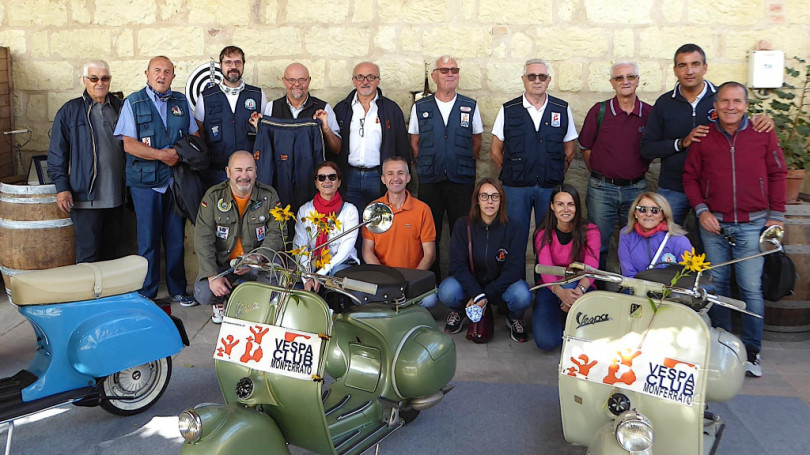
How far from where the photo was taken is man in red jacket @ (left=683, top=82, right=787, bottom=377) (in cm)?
410

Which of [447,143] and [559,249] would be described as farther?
[447,143]

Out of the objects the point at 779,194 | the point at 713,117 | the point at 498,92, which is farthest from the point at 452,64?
the point at 779,194

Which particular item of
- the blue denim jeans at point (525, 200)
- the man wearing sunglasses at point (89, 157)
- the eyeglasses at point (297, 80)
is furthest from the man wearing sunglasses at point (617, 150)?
the man wearing sunglasses at point (89, 157)

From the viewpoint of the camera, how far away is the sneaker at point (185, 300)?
5.34m

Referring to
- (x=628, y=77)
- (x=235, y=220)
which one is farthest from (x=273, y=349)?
(x=628, y=77)

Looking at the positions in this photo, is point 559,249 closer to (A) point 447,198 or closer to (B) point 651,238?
(B) point 651,238

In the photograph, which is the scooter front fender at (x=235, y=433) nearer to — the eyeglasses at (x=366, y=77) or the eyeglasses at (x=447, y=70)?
the eyeglasses at (x=366, y=77)

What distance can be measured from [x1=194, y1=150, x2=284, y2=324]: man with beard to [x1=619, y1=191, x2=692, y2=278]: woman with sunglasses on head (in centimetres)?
200

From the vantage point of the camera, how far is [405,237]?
4.78 meters

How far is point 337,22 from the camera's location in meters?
5.71

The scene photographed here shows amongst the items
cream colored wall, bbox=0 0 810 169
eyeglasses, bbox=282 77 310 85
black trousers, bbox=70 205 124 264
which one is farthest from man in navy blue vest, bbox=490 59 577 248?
black trousers, bbox=70 205 124 264

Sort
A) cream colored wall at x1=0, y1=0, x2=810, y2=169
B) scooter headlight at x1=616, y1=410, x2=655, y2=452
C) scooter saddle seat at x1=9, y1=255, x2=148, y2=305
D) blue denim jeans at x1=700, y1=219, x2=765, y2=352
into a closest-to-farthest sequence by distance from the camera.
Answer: scooter headlight at x1=616, y1=410, x2=655, y2=452, scooter saddle seat at x1=9, y1=255, x2=148, y2=305, blue denim jeans at x1=700, y1=219, x2=765, y2=352, cream colored wall at x1=0, y1=0, x2=810, y2=169

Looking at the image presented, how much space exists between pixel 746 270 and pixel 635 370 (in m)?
1.82

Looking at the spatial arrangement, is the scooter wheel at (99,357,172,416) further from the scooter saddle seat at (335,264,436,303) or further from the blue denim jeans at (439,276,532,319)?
the blue denim jeans at (439,276,532,319)
